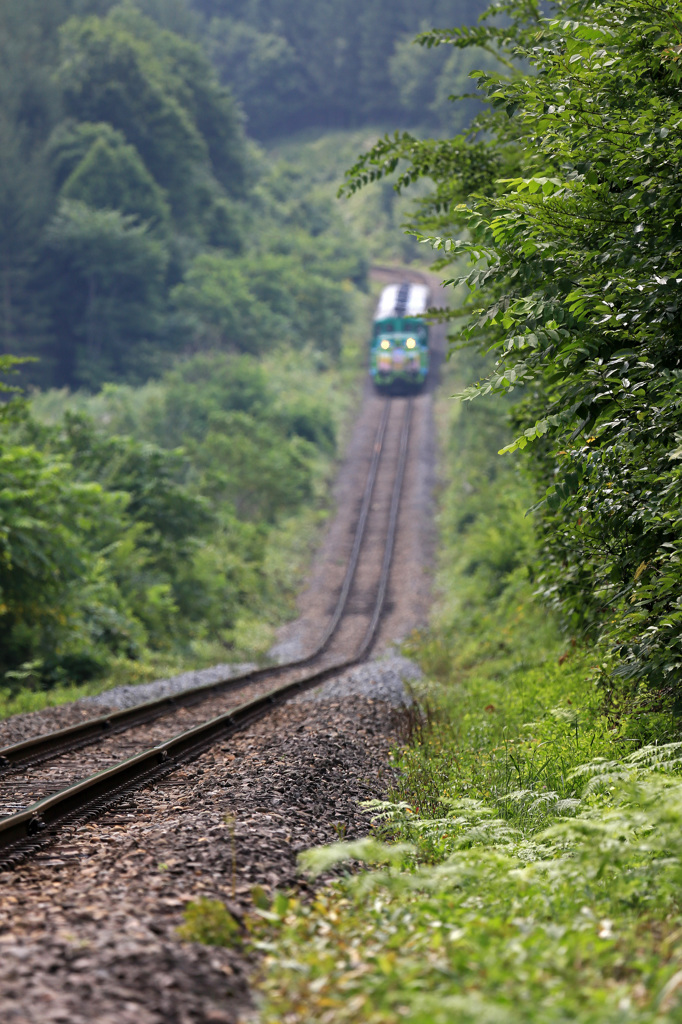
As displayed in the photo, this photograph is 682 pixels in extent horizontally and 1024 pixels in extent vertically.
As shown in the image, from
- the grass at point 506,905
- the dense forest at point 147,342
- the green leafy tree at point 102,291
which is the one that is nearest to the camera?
the grass at point 506,905

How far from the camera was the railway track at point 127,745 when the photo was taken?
20.8 feet

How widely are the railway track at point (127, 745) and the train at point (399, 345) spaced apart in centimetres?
2362

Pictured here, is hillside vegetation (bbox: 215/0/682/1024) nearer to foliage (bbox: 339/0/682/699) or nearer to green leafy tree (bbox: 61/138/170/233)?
foliage (bbox: 339/0/682/699)

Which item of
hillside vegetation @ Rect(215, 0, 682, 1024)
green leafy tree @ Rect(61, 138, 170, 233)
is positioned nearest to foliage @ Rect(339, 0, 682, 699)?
hillside vegetation @ Rect(215, 0, 682, 1024)

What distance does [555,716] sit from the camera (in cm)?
832

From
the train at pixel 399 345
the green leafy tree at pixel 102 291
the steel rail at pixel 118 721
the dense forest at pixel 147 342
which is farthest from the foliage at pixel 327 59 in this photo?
the steel rail at pixel 118 721

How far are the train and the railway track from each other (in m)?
23.6

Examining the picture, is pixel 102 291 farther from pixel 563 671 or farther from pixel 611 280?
pixel 611 280

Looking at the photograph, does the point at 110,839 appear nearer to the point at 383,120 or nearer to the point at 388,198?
the point at 388,198

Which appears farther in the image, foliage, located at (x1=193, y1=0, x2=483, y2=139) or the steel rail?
foliage, located at (x1=193, y1=0, x2=483, y2=139)

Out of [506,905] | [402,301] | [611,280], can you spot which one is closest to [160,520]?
[611,280]

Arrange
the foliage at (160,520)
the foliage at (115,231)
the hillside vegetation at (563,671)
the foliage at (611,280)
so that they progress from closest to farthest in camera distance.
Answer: the hillside vegetation at (563,671)
the foliage at (611,280)
the foliage at (160,520)
the foliage at (115,231)

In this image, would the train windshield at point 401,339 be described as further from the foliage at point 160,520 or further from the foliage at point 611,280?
the foliage at point 611,280

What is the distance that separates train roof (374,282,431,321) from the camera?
4562cm
